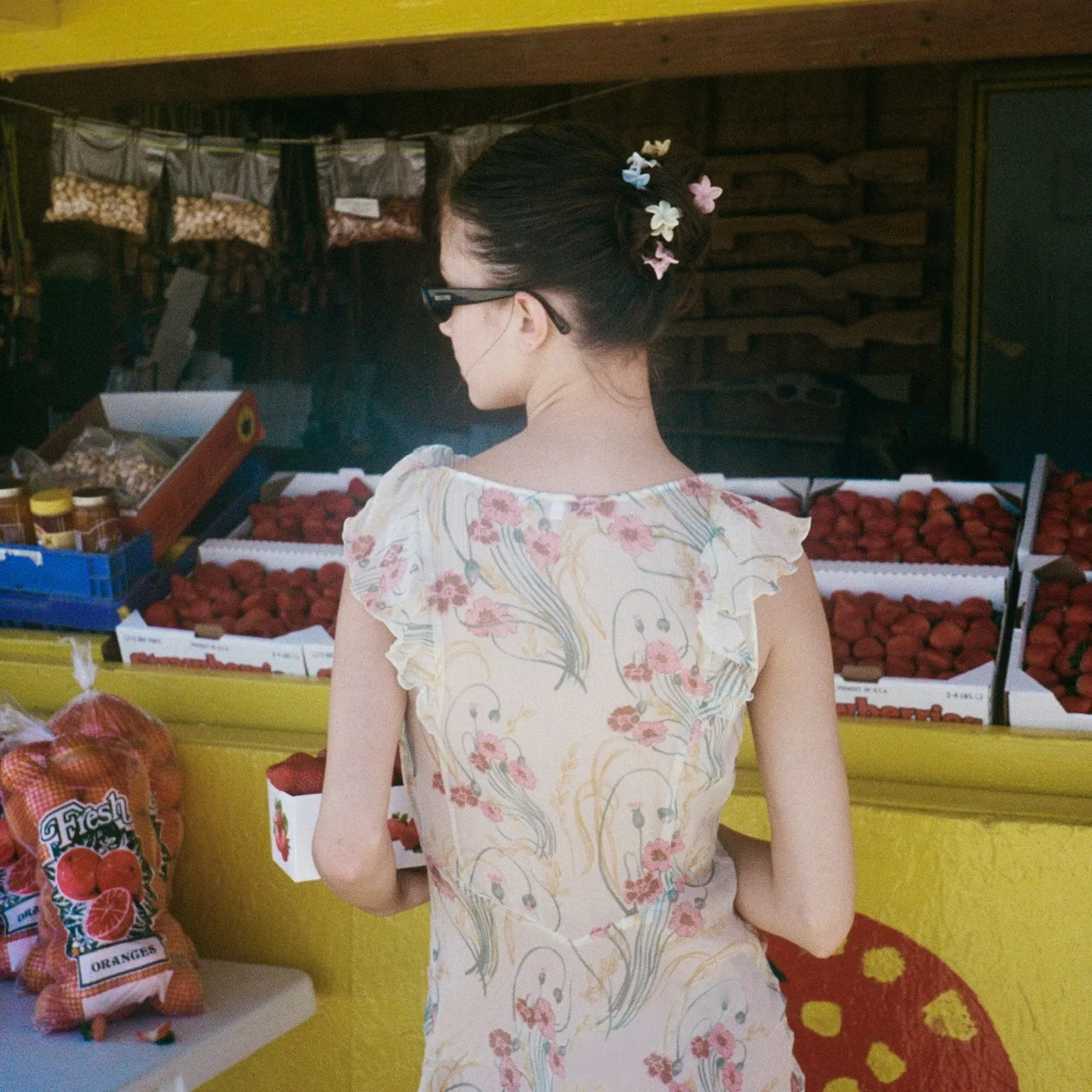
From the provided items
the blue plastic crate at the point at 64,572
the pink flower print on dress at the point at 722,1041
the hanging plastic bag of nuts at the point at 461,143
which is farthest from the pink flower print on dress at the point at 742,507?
the hanging plastic bag of nuts at the point at 461,143

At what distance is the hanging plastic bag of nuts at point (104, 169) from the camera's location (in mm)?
3906

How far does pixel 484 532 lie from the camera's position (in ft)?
4.34

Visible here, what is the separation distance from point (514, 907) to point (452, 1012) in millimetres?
167

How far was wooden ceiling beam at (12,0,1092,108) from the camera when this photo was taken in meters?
3.39

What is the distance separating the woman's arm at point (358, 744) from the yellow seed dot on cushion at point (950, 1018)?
1.22m

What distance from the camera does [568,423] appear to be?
52.7 inches

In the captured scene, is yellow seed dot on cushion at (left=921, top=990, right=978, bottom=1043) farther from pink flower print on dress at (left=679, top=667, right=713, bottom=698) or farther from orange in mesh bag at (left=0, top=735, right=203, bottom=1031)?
orange in mesh bag at (left=0, top=735, right=203, bottom=1031)

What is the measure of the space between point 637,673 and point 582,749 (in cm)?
10

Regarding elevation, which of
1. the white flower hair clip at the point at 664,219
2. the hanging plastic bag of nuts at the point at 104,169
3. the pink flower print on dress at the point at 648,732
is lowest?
the pink flower print on dress at the point at 648,732

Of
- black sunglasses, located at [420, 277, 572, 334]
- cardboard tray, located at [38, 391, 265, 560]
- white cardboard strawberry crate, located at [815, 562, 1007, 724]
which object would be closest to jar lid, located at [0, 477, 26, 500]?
cardboard tray, located at [38, 391, 265, 560]

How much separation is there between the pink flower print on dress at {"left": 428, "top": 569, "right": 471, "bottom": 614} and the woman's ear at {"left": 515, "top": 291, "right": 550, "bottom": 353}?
0.25 meters

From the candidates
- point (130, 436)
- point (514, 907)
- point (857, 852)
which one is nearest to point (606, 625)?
point (514, 907)

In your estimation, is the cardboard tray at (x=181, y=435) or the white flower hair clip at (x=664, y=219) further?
the cardboard tray at (x=181, y=435)

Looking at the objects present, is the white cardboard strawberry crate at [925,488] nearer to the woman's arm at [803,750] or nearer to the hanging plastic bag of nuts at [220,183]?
the woman's arm at [803,750]
